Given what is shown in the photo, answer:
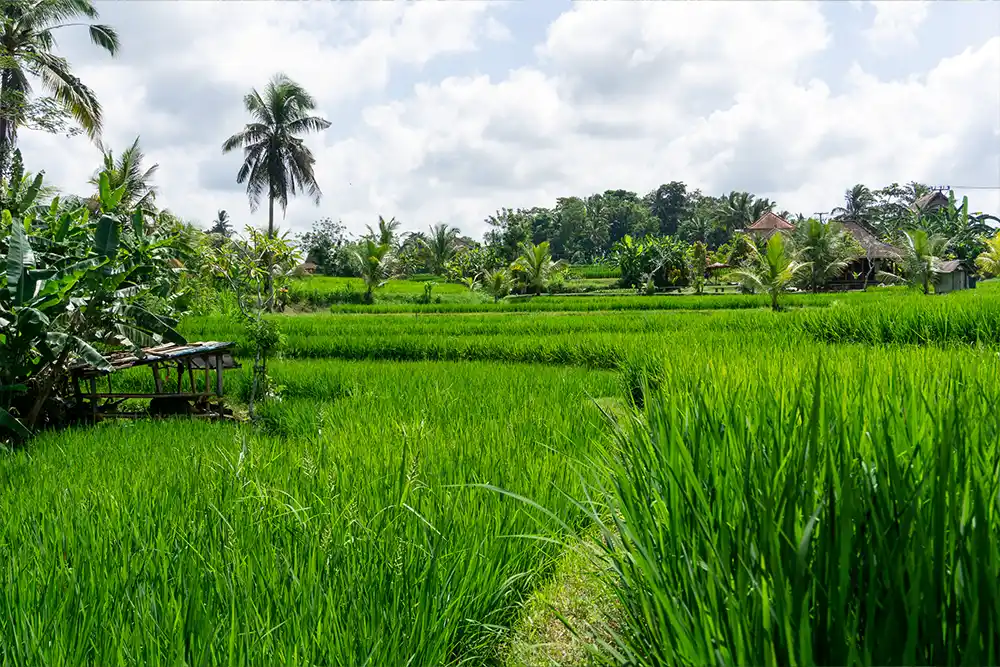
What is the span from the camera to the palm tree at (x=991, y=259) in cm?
3108

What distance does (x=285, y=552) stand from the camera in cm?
193

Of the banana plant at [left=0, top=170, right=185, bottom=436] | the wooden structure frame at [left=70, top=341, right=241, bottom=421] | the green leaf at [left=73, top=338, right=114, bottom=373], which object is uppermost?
the banana plant at [left=0, top=170, right=185, bottom=436]

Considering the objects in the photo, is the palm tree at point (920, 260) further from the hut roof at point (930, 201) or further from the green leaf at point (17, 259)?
the hut roof at point (930, 201)

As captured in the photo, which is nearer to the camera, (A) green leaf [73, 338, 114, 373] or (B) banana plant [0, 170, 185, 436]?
(B) banana plant [0, 170, 185, 436]

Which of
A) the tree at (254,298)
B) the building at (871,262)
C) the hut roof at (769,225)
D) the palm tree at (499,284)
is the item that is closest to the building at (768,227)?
the hut roof at (769,225)

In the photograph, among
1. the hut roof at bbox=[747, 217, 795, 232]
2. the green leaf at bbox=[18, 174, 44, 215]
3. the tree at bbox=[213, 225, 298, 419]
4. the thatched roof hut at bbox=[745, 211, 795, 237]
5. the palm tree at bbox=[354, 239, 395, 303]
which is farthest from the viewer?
Answer: the hut roof at bbox=[747, 217, 795, 232]

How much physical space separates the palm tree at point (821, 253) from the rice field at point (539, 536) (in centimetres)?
2355

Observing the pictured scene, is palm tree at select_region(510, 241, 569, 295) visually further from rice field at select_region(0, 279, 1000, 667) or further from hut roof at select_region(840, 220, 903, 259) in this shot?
rice field at select_region(0, 279, 1000, 667)

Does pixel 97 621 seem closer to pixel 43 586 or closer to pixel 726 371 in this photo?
pixel 43 586

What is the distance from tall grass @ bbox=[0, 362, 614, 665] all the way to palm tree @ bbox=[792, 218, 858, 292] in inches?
969

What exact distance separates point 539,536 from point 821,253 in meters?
27.3

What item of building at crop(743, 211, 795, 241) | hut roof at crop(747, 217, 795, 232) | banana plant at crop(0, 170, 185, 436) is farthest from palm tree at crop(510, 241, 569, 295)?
banana plant at crop(0, 170, 185, 436)

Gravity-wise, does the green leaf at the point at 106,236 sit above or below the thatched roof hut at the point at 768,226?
below

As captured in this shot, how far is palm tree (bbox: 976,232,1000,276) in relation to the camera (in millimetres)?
31078
